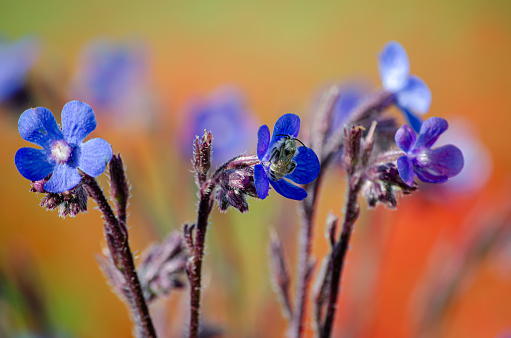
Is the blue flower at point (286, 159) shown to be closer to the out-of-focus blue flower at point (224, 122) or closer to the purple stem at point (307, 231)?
the purple stem at point (307, 231)

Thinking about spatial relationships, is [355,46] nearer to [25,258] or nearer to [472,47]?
[472,47]

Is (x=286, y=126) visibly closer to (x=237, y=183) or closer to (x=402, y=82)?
(x=237, y=183)

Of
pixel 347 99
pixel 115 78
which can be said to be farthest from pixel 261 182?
pixel 115 78

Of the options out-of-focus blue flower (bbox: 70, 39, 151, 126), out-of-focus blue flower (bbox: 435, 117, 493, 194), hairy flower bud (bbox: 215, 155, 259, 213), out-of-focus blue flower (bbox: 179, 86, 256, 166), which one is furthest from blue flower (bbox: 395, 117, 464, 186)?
out-of-focus blue flower (bbox: 70, 39, 151, 126)

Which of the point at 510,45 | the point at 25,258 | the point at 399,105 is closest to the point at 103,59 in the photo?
the point at 25,258

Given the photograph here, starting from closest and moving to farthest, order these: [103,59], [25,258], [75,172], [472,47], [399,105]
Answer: [75,172] → [399,105] → [25,258] → [103,59] → [472,47]
